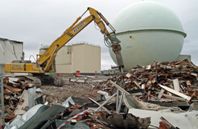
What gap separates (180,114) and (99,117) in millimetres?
1429

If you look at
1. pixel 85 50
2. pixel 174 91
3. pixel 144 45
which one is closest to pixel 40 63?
pixel 144 45

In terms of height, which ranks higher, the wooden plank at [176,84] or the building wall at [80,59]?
the building wall at [80,59]

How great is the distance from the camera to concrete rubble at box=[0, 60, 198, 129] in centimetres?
495

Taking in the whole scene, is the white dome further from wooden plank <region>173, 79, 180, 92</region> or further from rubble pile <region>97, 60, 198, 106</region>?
wooden plank <region>173, 79, 180, 92</region>

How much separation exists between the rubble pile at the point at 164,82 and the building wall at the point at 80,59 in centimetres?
1837

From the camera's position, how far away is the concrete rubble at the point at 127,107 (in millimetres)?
4945

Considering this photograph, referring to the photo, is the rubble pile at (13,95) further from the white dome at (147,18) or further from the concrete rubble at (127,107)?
the white dome at (147,18)

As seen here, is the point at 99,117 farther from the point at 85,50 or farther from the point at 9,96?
the point at 85,50

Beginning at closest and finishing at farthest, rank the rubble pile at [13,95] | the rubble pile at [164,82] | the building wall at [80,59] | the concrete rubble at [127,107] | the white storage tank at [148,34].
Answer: the concrete rubble at [127,107] → the rubble pile at [13,95] → the rubble pile at [164,82] → the white storage tank at [148,34] → the building wall at [80,59]

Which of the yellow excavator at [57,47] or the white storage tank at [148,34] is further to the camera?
the white storage tank at [148,34]

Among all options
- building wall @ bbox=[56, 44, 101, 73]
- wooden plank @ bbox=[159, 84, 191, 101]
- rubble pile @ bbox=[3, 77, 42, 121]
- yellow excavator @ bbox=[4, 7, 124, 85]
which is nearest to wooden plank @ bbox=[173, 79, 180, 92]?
wooden plank @ bbox=[159, 84, 191, 101]

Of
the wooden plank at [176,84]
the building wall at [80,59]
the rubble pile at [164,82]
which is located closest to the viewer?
the rubble pile at [164,82]

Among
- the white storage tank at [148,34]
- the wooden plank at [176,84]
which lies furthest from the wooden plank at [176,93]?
the white storage tank at [148,34]

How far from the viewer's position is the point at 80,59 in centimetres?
→ 3078
